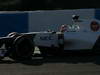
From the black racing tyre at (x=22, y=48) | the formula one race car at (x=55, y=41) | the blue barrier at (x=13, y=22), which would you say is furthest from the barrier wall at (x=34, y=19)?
the black racing tyre at (x=22, y=48)

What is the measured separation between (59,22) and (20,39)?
409cm

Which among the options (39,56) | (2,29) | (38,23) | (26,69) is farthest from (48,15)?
(26,69)

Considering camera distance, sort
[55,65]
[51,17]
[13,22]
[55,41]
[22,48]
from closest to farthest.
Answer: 1. [55,65]
2. [22,48]
3. [55,41]
4. [13,22]
5. [51,17]

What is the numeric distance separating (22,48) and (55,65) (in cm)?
152

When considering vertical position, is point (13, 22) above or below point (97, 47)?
above

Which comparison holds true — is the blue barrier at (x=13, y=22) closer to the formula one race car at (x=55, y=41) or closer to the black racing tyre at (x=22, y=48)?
the formula one race car at (x=55, y=41)

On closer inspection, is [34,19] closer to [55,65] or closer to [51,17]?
[51,17]

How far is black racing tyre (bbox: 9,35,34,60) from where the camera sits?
38.6 feet

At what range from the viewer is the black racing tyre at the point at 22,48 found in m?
11.8

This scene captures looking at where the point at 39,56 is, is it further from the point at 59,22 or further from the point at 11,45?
the point at 59,22

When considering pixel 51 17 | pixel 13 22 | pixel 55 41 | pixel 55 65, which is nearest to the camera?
pixel 55 65

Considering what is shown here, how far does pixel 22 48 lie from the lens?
39.2ft

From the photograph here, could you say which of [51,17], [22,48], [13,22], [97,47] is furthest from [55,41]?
[13,22]

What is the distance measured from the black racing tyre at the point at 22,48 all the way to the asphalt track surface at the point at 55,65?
8.8 inches
